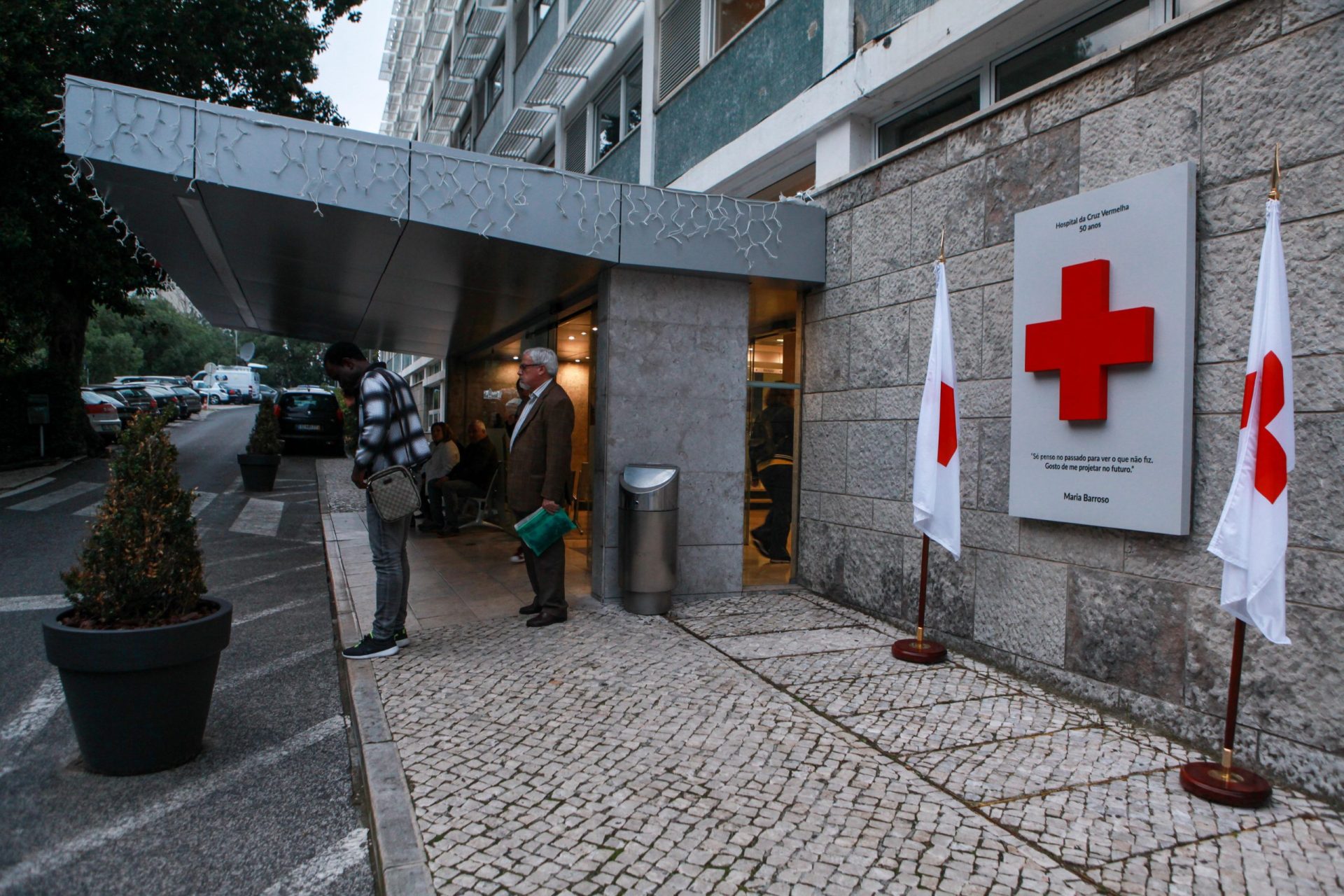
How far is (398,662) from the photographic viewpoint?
514 centimetres

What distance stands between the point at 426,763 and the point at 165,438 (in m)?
1.96

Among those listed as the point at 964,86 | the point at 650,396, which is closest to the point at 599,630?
the point at 650,396

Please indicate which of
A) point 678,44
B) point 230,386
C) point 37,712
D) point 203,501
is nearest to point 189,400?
point 230,386

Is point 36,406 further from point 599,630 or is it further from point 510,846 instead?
point 510,846

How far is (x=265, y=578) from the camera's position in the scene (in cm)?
816

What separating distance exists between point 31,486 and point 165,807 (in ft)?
45.2

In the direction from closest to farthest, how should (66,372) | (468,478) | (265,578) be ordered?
(265,578)
(468,478)
(66,372)

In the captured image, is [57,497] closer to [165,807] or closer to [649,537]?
[649,537]

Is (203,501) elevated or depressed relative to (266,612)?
elevated

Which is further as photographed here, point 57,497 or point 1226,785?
point 57,497

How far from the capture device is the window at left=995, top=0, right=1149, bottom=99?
5008 millimetres

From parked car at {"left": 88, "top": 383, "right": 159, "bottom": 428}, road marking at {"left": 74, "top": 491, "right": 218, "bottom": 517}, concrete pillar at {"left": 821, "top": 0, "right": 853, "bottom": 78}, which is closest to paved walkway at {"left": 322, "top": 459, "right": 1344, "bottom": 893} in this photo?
concrete pillar at {"left": 821, "top": 0, "right": 853, "bottom": 78}

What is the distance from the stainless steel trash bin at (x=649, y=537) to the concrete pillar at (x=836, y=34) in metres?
3.80

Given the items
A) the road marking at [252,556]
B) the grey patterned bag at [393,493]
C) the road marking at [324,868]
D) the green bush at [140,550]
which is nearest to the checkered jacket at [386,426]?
the grey patterned bag at [393,493]
